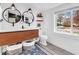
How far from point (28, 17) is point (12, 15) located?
259mm

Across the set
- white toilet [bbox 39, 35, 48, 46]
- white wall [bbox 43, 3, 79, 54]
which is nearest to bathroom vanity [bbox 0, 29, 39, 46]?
white toilet [bbox 39, 35, 48, 46]

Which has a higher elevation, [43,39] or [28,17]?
[28,17]

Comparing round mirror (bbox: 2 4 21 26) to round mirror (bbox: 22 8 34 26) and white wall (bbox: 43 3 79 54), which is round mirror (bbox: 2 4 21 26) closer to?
round mirror (bbox: 22 8 34 26)

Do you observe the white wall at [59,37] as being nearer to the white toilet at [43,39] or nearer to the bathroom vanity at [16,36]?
the white toilet at [43,39]

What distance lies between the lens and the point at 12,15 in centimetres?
142

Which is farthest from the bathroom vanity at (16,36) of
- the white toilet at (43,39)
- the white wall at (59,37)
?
the white wall at (59,37)

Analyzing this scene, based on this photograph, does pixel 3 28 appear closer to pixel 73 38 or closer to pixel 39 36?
pixel 39 36

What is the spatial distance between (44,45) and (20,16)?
0.63m

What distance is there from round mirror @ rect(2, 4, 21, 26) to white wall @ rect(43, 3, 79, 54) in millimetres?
429

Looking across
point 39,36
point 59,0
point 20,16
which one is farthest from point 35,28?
point 59,0

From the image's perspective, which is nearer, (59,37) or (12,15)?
(12,15)

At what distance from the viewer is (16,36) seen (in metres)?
1.50

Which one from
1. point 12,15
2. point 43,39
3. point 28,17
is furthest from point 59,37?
point 12,15

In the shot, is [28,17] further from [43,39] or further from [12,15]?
[43,39]
